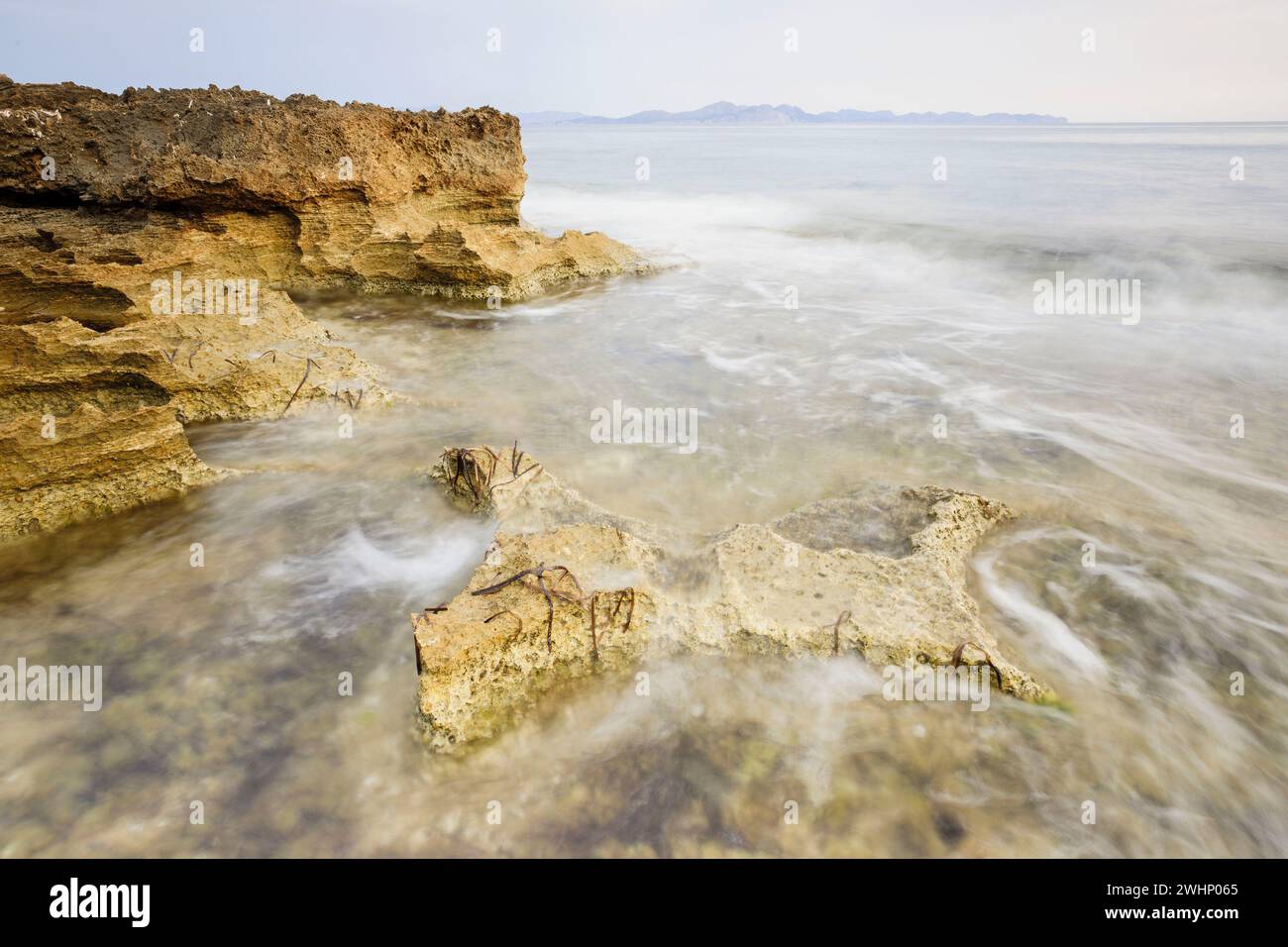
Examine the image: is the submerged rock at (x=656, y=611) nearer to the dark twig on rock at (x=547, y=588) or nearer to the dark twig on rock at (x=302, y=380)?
the dark twig on rock at (x=547, y=588)

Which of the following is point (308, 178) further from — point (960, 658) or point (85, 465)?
point (960, 658)

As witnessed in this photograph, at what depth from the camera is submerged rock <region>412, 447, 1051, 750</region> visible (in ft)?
9.35

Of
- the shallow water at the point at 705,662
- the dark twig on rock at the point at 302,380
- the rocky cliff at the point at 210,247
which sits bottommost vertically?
the shallow water at the point at 705,662

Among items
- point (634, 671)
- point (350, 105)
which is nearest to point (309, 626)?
point (634, 671)

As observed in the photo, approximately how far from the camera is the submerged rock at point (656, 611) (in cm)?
285

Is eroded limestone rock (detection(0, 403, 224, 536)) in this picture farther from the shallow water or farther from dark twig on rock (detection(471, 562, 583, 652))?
dark twig on rock (detection(471, 562, 583, 652))

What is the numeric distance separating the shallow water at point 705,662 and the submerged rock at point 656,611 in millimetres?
144

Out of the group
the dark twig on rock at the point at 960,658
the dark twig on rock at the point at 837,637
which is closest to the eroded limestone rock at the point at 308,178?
the dark twig on rock at the point at 837,637

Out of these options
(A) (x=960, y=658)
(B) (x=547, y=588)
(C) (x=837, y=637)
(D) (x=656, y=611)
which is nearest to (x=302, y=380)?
(B) (x=547, y=588)

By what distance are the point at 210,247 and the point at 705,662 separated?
891 cm

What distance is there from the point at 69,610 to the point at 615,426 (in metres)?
3.98

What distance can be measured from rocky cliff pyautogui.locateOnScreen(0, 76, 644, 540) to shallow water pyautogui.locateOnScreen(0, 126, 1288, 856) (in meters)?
0.46

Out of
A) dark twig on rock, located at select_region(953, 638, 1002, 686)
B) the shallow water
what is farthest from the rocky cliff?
dark twig on rock, located at select_region(953, 638, 1002, 686)
